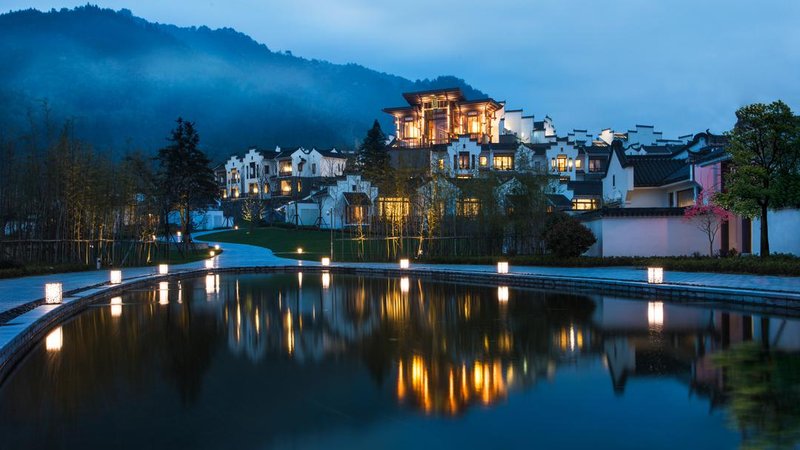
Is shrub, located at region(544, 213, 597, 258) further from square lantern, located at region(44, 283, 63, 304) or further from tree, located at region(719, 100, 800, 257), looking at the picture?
square lantern, located at region(44, 283, 63, 304)

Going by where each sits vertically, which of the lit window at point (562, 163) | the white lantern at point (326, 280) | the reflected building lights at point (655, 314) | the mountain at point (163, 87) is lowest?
the white lantern at point (326, 280)

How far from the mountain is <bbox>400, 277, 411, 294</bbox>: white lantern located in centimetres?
7249

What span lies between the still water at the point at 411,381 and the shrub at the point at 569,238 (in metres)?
11.3

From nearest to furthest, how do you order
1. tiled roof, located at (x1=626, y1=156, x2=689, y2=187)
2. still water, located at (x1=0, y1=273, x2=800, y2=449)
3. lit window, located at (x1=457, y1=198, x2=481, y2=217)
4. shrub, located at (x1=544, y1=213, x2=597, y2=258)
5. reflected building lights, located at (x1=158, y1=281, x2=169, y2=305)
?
still water, located at (x1=0, y1=273, x2=800, y2=449) < reflected building lights, located at (x1=158, y1=281, x2=169, y2=305) < shrub, located at (x1=544, y1=213, x2=597, y2=258) < lit window, located at (x1=457, y1=198, x2=481, y2=217) < tiled roof, located at (x1=626, y1=156, x2=689, y2=187)

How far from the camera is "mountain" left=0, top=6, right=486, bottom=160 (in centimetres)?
11294

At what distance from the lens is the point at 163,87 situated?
150375 mm

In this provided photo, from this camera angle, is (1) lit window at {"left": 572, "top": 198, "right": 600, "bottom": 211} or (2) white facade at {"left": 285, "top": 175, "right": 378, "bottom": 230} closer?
(1) lit window at {"left": 572, "top": 198, "right": 600, "bottom": 211}

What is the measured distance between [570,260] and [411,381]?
1839cm

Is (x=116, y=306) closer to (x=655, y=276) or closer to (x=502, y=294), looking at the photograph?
(x=502, y=294)

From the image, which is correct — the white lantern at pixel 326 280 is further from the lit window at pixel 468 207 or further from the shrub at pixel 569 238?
the shrub at pixel 569 238

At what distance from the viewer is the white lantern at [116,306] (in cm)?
1398

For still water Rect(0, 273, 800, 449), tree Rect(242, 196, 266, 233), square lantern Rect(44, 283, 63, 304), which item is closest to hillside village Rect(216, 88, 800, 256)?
tree Rect(242, 196, 266, 233)

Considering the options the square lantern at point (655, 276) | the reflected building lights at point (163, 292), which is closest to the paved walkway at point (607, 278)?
the square lantern at point (655, 276)

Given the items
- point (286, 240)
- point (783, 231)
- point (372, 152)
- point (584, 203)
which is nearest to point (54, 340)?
point (783, 231)
